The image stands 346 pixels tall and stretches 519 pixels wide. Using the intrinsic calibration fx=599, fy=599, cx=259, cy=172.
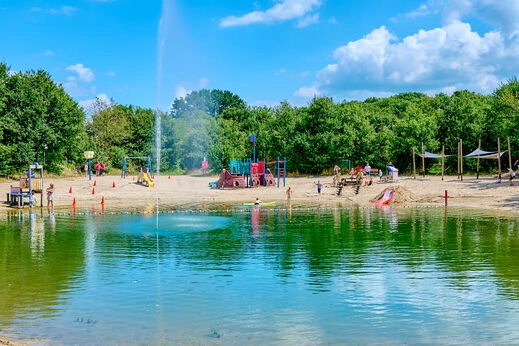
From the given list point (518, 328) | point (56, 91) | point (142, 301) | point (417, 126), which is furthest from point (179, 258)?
point (56, 91)

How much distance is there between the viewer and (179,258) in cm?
2478

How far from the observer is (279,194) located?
59.4 m

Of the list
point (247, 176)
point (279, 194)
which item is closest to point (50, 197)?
point (279, 194)

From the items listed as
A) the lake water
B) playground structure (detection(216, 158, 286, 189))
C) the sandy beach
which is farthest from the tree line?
the lake water

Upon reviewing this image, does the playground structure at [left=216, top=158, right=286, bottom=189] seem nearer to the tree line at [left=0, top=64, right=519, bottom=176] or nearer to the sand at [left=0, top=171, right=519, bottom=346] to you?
the sand at [left=0, top=171, right=519, bottom=346]

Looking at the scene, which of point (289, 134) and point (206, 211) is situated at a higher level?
point (289, 134)

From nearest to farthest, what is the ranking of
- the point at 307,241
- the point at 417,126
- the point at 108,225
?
1. the point at 307,241
2. the point at 108,225
3. the point at 417,126

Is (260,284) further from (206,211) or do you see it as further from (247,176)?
(247,176)

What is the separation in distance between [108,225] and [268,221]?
9.98 m

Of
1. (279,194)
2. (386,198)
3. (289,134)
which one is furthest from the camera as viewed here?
(289,134)

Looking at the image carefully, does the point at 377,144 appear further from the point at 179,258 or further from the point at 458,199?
the point at 179,258

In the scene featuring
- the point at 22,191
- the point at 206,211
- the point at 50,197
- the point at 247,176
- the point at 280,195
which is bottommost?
the point at 206,211

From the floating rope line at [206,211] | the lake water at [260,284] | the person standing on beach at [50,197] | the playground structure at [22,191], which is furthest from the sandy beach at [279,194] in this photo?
the lake water at [260,284]

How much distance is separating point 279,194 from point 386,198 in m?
12.1
